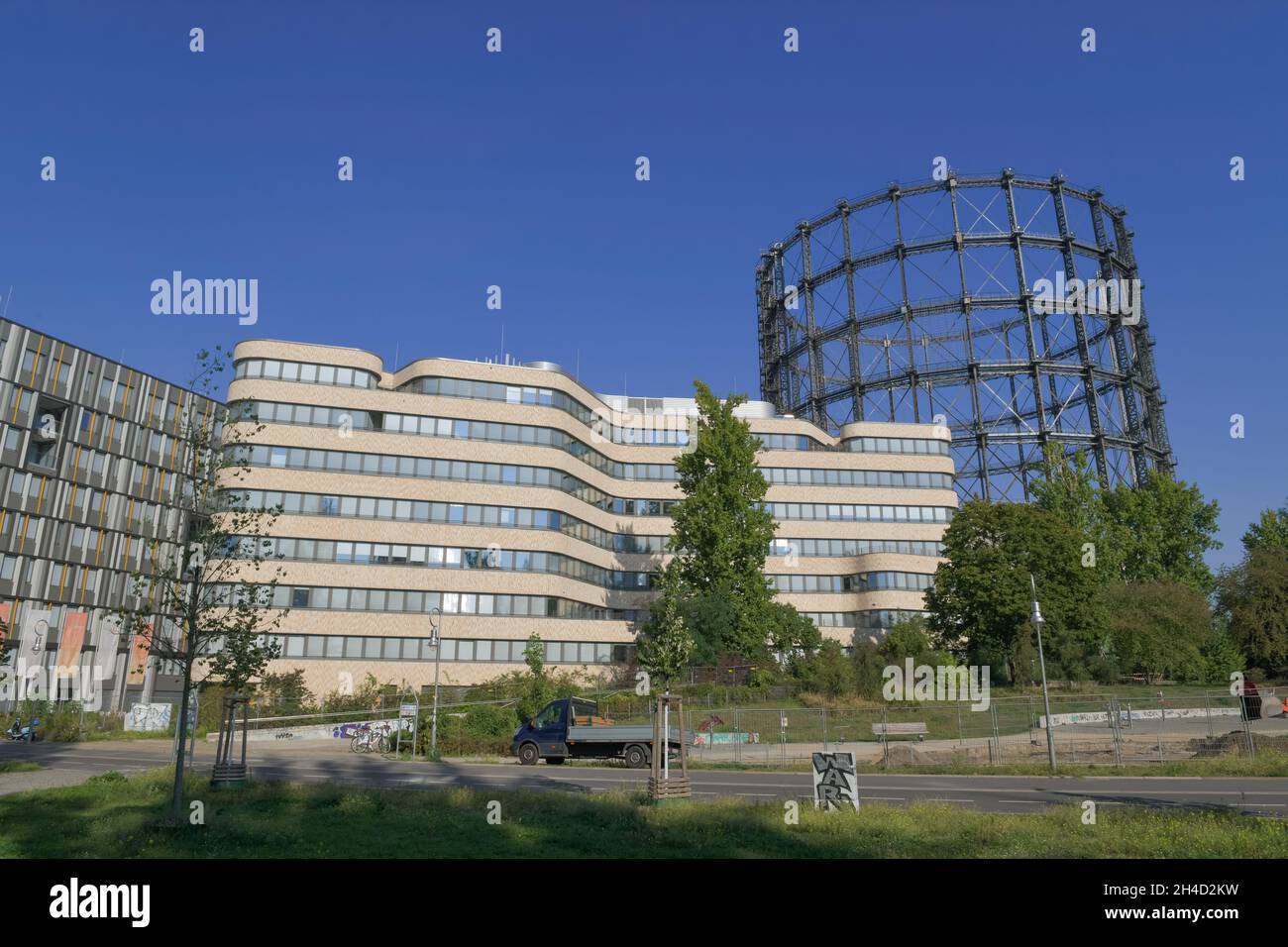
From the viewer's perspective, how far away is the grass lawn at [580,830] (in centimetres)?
1146

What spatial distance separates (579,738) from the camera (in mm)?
30703

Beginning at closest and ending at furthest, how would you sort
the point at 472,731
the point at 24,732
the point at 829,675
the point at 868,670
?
the point at 472,731 → the point at 24,732 → the point at 829,675 → the point at 868,670

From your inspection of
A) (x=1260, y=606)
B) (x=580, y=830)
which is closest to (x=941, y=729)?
(x=580, y=830)

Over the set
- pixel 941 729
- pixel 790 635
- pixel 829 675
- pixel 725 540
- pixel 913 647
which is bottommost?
pixel 941 729

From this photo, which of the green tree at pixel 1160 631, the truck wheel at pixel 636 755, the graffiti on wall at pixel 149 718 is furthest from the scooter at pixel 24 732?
the green tree at pixel 1160 631

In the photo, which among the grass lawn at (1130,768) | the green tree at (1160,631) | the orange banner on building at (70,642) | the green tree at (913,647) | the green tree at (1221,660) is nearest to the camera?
the grass lawn at (1130,768)

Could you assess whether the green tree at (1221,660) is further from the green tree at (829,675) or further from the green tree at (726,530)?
the green tree at (726,530)

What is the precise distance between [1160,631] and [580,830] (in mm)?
55076

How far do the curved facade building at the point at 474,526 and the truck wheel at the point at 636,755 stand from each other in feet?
91.3

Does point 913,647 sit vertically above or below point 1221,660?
above

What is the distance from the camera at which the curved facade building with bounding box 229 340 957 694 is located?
5519 centimetres

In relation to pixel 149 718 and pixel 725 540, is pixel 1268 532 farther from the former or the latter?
pixel 149 718
